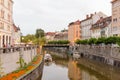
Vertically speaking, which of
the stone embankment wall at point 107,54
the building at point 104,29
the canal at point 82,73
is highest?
the building at point 104,29

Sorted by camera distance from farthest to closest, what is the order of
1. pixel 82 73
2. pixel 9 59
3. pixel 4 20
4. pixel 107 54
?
pixel 107 54 → pixel 4 20 → pixel 82 73 → pixel 9 59

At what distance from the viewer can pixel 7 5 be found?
2450 inches

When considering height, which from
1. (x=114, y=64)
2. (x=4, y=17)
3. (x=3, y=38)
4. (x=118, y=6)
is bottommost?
(x=114, y=64)

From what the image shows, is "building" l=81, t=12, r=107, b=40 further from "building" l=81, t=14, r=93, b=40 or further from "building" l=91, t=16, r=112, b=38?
"building" l=91, t=16, r=112, b=38

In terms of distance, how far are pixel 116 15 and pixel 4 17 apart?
35111mm

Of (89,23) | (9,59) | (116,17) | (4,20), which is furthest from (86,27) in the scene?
(9,59)

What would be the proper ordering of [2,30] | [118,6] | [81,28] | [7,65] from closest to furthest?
[7,65] < [2,30] < [118,6] < [81,28]

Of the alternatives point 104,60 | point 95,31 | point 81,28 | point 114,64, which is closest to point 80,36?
point 81,28

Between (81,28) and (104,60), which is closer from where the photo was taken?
(104,60)

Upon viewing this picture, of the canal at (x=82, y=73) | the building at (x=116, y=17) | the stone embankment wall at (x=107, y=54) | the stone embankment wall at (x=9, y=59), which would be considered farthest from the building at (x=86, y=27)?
the stone embankment wall at (x=9, y=59)

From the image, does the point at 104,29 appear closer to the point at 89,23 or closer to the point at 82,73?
the point at 89,23

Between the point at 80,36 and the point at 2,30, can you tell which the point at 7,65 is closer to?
the point at 2,30

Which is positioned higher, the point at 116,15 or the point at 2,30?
the point at 116,15

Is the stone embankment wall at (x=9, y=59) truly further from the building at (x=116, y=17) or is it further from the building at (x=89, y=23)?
the building at (x=89, y=23)
